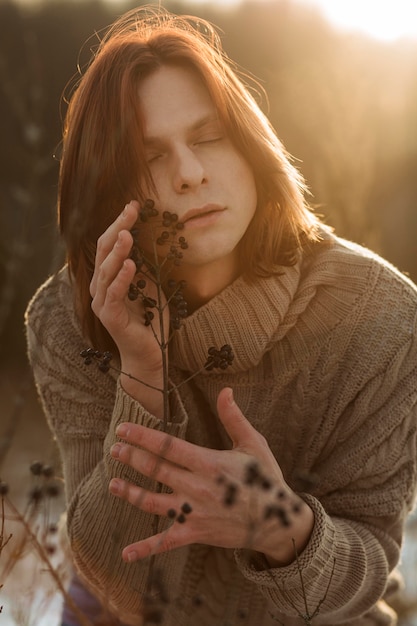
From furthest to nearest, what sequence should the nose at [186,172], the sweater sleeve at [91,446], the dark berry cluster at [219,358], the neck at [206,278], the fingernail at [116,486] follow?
the neck at [206,278]
the sweater sleeve at [91,446]
the nose at [186,172]
the fingernail at [116,486]
the dark berry cluster at [219,358]

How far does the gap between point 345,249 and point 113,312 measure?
67 centimetres

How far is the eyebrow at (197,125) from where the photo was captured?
5.06 feet

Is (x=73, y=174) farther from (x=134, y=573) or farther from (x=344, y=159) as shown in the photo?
(x=344, y=159)

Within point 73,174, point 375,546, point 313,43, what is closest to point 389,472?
point 375,546

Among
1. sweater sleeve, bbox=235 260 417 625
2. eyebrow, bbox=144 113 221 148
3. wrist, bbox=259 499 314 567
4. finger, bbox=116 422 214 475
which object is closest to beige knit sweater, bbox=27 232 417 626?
sweater sleeve, bbox=235 260 417 625

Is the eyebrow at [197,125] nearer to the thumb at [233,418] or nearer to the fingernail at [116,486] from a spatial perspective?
the thumb at [233,418]

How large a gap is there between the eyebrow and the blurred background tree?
20 cm

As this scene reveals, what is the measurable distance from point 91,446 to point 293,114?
1.87 metres

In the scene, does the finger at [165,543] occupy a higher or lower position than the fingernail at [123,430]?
lower

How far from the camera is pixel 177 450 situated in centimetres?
125

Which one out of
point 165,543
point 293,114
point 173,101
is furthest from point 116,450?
point 293,114

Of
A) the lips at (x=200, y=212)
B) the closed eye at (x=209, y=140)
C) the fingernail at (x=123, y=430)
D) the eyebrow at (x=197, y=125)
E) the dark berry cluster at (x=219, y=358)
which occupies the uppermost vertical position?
the eyebrow at (x=197, y=125)

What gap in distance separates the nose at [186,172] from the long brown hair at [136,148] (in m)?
0.07

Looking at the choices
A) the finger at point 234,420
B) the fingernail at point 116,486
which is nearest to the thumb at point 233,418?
the finger at point 234,420
